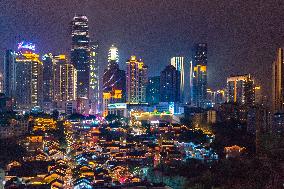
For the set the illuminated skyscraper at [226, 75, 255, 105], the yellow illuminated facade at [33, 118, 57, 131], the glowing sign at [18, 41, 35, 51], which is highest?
the glowing sign at [18, 41, 35, 51]

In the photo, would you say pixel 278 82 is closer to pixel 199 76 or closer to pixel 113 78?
pixel 113 78

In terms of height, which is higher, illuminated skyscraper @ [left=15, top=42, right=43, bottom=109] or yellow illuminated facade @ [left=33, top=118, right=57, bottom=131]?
illuminated skyscraper @ [left=15, top=42, right=43, bottom=109]

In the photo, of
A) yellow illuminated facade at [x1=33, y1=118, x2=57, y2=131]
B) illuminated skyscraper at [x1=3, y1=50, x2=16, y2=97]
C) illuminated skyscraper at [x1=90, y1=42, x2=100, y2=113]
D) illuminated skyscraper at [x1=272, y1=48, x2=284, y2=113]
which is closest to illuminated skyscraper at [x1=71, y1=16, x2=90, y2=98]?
illuminated skyscraper at [x1=90, y1=42, x2=100, y2=113]

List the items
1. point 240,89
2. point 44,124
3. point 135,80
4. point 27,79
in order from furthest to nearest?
point 135,80 → point 27,79 → point 240,89 → point 44,124

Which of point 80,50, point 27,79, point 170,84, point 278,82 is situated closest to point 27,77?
point 27,79

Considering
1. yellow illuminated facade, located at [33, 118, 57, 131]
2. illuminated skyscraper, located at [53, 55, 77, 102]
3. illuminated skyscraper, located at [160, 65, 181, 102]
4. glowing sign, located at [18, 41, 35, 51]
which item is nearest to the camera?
yellow illuminated facade, located at [33, 118, 57, 131]

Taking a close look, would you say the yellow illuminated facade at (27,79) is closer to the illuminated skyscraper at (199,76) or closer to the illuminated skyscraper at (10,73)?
the illuminated skyscraper at (10,73)

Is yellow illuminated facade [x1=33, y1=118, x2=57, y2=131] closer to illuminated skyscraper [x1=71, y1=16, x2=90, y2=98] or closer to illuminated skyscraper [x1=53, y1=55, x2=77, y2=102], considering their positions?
illuminated skyscraper [x1=53, y1=55, x2=77, y2=102]

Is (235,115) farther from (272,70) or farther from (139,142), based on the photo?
(139,142)
